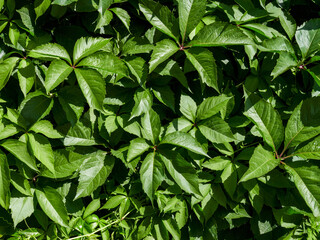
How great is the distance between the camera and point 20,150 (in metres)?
1.46

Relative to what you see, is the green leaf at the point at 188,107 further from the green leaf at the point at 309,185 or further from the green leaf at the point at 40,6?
the green leaf at the point at 40,6

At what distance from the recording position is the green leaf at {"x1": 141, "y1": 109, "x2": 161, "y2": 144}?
1.61 m

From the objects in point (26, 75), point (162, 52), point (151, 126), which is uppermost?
point (162, 52)

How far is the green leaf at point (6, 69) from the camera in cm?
144

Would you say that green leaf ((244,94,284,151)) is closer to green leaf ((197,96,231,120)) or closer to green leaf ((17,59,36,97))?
green leaf ((197,96,231,120))

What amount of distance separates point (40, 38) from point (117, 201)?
96cm

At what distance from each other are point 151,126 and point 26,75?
65cm

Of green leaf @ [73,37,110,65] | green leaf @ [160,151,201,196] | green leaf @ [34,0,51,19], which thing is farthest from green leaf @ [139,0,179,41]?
green leaf @ [160,151,201,196]

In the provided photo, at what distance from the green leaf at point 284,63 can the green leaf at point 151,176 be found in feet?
2.40

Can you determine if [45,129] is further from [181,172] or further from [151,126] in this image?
[181,172]

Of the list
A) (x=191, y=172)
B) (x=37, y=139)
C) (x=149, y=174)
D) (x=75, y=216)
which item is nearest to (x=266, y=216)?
(x=191, y=172)

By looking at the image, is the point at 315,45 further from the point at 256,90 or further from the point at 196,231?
the point at 196,231

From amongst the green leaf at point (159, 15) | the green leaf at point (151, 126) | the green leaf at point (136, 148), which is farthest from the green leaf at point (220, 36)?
the green leaf at point (136, 148)

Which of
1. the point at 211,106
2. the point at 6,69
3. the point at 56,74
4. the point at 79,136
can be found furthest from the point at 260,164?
the point at 6,69
